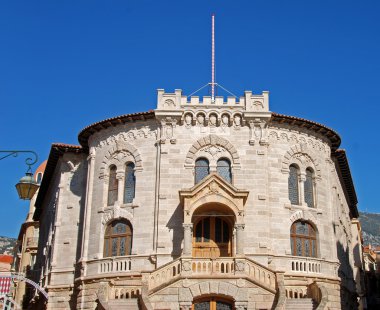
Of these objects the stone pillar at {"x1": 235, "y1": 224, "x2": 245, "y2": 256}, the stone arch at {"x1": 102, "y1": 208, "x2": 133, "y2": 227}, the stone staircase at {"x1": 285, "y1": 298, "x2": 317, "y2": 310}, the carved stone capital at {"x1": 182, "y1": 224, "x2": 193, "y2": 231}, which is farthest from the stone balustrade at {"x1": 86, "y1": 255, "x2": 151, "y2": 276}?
the stone staircase at {"x1": 285, "y1": 298, "x2": 317, "y2": 310}

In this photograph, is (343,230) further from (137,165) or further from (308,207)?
(137,165)

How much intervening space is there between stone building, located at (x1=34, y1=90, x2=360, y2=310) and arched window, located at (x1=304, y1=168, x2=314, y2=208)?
64 mm

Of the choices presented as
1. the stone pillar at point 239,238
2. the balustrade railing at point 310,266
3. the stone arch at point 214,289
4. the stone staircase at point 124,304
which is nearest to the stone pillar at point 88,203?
the stone staircase at point 124,304

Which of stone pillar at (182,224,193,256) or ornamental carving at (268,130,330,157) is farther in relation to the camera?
ornamental carving at (268,130,330,157)

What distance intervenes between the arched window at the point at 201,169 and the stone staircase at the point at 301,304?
27.0 ft

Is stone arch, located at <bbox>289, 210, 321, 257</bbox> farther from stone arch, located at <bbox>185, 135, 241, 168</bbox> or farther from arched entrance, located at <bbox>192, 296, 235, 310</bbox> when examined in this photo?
arched entrance, located at <bbox>192, 296, 235, 310</bbox>

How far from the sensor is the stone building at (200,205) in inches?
1134

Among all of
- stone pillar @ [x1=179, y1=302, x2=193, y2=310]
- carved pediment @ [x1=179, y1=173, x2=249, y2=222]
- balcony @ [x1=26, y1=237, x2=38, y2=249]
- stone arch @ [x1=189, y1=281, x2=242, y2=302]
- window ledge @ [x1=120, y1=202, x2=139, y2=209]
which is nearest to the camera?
stone pillar @ [x1=179, y1=302, x2=193, y2=310]

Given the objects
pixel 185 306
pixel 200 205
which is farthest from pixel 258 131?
pixel 185 306

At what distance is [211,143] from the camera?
31344mm

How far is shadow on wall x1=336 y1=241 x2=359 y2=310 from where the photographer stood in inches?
1331

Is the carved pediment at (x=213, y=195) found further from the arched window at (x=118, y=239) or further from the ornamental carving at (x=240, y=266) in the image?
the arched window at (x=118, y=239)

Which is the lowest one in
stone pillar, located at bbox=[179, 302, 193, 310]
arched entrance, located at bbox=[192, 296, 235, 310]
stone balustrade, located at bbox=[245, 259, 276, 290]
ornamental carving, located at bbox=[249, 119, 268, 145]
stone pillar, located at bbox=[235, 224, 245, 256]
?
stone pillar, located at bbox=[179, 302, 193, 310]

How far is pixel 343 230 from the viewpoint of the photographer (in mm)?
39406
